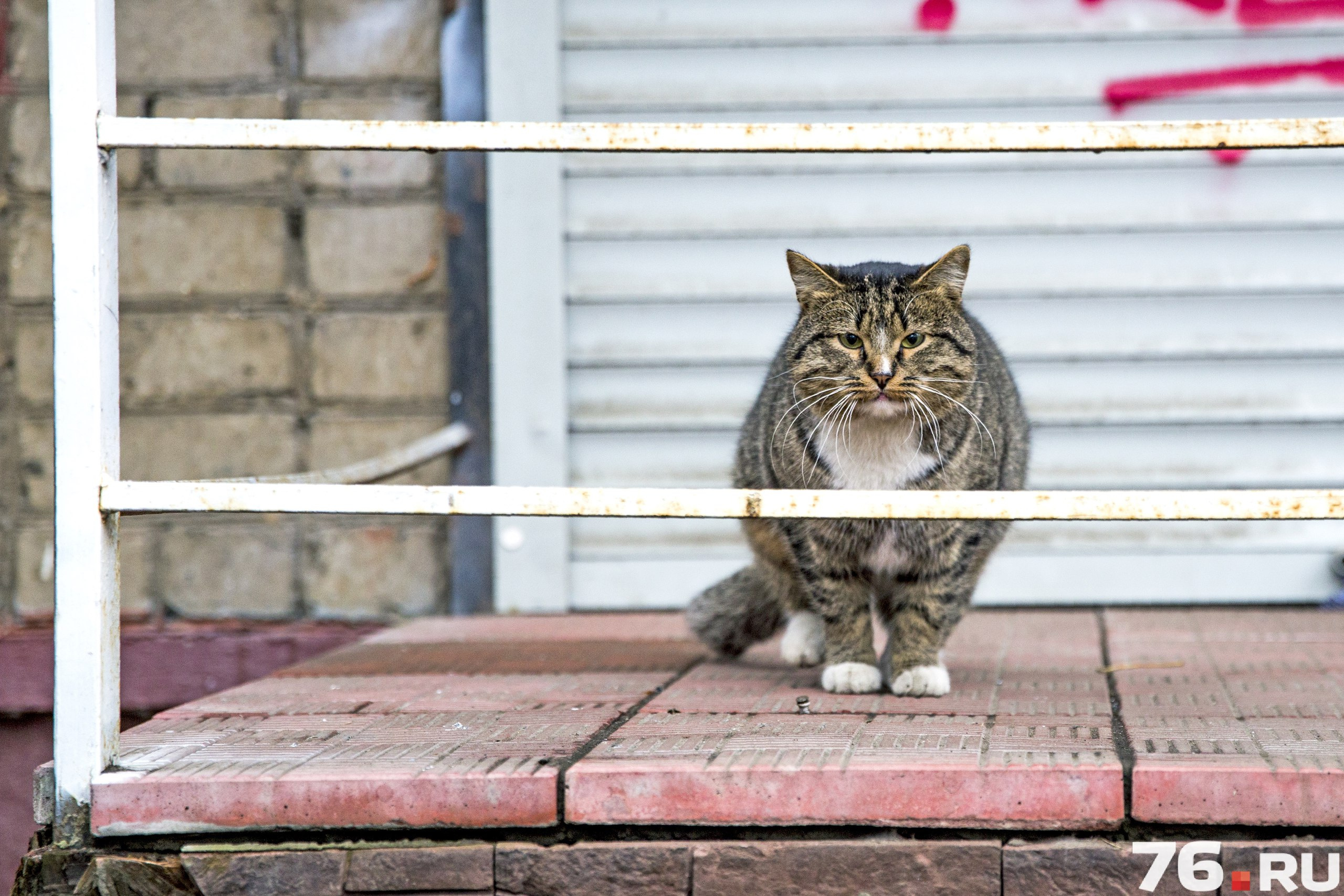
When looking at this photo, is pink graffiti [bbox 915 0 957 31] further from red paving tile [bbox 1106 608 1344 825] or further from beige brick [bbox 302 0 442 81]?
red paving tile [bbox 1106 608 1344 825]

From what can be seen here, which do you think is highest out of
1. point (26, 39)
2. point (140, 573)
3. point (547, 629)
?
point (26, 39)

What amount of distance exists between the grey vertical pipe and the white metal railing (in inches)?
76.4

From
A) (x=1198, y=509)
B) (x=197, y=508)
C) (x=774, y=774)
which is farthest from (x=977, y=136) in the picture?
(x=197, y=508)

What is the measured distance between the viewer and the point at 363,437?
12.9 feet

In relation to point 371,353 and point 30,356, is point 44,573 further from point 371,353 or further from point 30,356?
point 371,353

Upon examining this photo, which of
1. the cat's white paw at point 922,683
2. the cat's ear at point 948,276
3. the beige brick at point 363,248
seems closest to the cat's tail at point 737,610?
the cat's white paw at point 922,683

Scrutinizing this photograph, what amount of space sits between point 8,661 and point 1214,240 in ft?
11.5

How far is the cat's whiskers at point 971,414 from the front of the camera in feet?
8.52

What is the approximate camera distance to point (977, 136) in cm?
195

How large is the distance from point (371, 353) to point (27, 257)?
990 mm

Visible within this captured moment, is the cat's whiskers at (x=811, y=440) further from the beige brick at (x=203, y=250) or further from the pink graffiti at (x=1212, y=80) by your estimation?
the beige brick at (x=203, y=250)

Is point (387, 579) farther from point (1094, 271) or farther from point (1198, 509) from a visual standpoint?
point (1198, 509)

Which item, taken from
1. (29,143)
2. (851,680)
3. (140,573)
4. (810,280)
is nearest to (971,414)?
(810,280)

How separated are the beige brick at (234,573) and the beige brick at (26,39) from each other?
1.34 m
